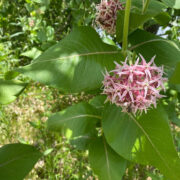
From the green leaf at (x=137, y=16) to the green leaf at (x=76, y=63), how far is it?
0.32 ft

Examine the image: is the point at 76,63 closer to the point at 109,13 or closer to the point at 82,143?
the point at 109,13

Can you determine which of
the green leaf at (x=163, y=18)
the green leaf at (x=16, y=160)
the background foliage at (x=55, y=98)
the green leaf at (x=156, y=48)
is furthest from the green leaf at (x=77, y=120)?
the green leaf at (x=163, y=18)

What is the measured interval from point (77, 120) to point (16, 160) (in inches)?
13.9

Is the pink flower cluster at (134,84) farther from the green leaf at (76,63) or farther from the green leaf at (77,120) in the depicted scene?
the green leaf at (77,120)

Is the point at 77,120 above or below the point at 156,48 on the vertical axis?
below

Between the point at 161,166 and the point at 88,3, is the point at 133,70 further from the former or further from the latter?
the point at 88,3

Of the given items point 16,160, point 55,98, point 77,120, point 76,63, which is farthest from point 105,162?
point 55,98

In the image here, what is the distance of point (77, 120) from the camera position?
46.3 inches

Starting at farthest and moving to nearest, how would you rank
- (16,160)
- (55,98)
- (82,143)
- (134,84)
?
(55,98) → (82,143) → (16,160) → (134,84)

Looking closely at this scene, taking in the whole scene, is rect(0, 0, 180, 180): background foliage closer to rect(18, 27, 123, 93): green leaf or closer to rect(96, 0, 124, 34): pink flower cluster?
rect(18, 27, 123, 93): green leaf

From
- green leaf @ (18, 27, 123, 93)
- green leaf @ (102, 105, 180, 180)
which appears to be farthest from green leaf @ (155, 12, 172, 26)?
green leaf @ (102, 105, 180, 180)

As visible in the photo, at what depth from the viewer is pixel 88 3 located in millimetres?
1982

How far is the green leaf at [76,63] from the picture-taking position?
0.82 meters

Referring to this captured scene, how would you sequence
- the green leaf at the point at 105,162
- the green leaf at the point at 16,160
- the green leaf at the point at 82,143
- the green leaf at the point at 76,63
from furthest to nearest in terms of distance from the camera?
the green leaf at the point at 82,143, the green leaf at the point at 105,162, the green leaf at the point at 16,160, the green leaf at the point at 76,63
